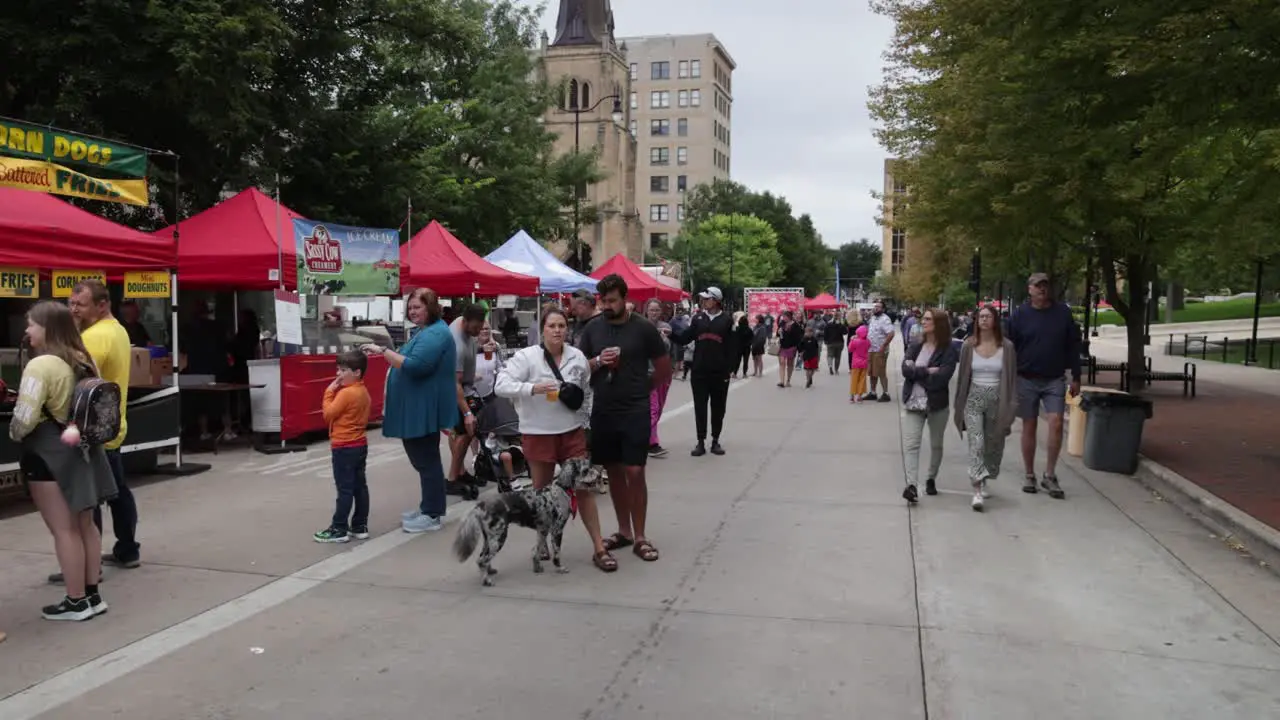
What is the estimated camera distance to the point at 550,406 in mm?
6180

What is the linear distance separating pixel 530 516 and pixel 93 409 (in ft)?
8.19

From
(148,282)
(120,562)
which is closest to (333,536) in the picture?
(120,562)

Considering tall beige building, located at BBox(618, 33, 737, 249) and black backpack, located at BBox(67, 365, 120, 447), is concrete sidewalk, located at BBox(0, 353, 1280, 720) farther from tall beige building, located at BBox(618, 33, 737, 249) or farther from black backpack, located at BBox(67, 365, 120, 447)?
tall beige building, located at BBox(618, 33, 737, 249)

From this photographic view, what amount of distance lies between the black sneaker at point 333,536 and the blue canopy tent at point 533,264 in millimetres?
11725

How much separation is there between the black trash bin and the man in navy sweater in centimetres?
155

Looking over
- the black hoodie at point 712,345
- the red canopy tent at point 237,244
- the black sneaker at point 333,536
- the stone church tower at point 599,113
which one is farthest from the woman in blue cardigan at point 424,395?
the stone church tower at point 599,113

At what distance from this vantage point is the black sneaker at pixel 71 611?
17.1 ft

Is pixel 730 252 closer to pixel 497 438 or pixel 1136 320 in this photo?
pixel 1136 320

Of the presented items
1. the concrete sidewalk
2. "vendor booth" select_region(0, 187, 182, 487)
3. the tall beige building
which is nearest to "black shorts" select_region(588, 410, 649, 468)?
the concrete sidewalk

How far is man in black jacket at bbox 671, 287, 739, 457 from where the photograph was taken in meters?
11.4

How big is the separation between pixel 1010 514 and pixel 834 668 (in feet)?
13.9

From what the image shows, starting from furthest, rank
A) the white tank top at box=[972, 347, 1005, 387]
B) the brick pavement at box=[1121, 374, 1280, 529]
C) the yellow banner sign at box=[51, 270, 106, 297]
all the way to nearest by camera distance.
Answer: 1. the yellow banner sign at box=[51, 270, 106, 297]
2. the brick pavement at box=[1121, 374, 1280, 529]
3. the white tank top at box=[972, 347, 1005, 387]

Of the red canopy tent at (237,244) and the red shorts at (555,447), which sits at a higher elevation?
the red canopy tent at (237,244)

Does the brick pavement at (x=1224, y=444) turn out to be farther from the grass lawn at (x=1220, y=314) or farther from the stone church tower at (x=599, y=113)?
the stone church tower at (x=599, y=113)
